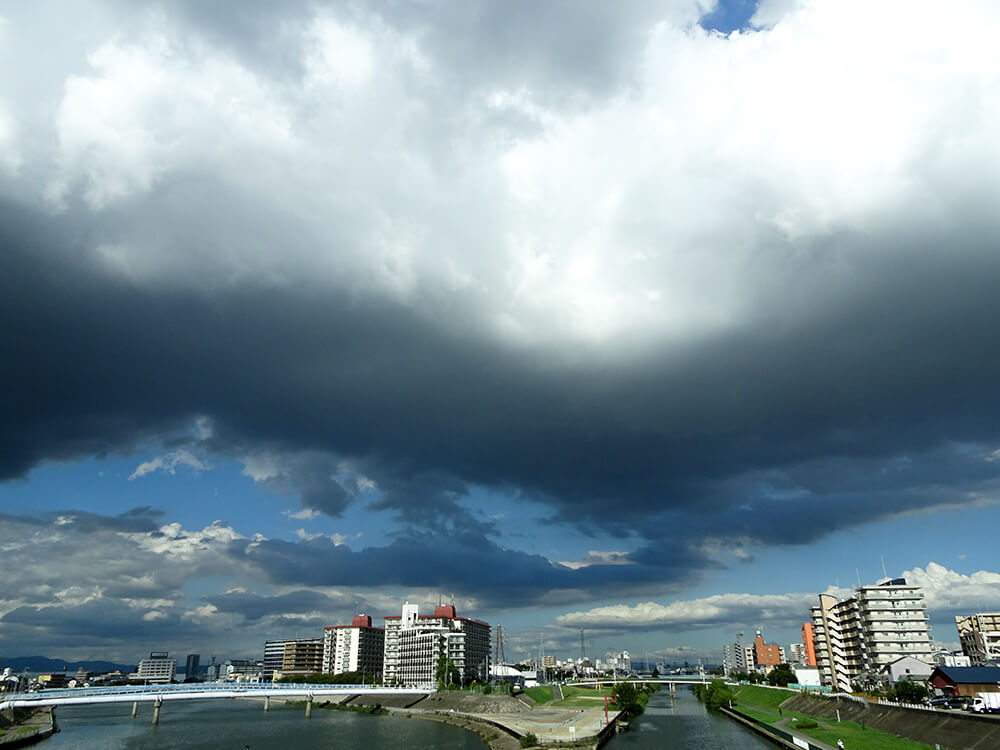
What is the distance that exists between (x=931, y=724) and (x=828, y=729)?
21.1 m

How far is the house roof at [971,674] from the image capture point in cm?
9369

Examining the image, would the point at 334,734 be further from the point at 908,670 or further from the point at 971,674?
the point at 908,670

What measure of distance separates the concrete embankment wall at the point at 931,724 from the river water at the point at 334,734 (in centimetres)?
1518

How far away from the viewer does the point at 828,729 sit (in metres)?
87.7

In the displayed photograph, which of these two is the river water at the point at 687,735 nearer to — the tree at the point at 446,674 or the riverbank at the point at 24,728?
the tree at the point at 446,674

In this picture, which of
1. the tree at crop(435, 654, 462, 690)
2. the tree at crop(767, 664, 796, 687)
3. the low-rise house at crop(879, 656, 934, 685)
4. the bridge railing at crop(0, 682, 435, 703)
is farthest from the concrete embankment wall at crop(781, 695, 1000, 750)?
the bridge railing at crop(0, 682, 435, 703)

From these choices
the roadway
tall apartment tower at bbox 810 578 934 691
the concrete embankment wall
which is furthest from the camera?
tall apartment tower at bbox 810 578 934 691

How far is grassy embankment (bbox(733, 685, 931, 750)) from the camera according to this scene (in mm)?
69669

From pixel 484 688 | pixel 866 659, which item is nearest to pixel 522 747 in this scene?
pixel 484 688

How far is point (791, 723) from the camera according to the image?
318 feet

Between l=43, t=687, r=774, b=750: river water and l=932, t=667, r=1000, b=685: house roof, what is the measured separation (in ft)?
108

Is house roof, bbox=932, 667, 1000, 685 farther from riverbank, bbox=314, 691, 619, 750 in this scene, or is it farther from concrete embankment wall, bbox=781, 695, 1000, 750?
riverbank, bbox=314, 691, 619, 750

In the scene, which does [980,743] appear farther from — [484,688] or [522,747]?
[484,688]

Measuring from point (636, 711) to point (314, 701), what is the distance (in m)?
99.0
